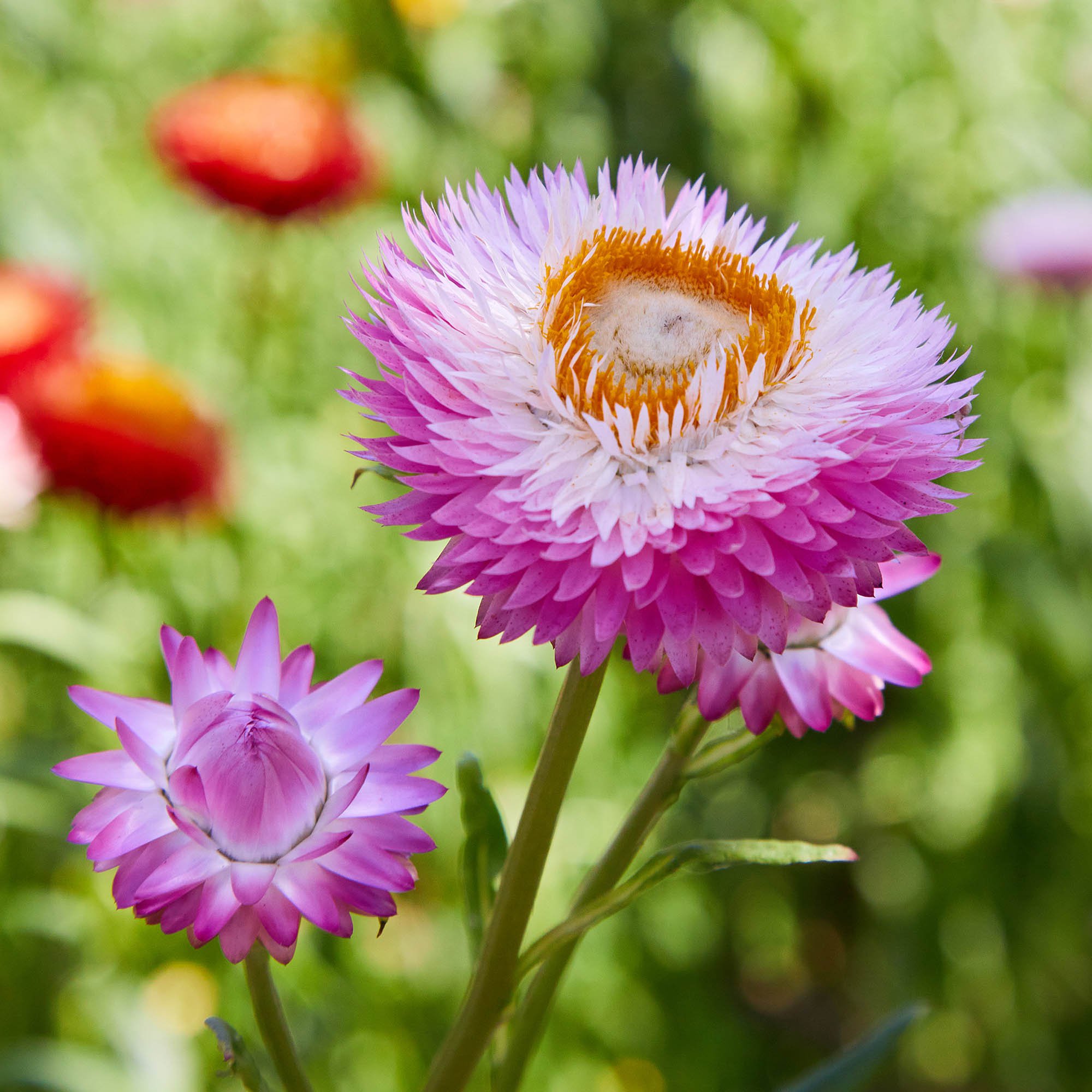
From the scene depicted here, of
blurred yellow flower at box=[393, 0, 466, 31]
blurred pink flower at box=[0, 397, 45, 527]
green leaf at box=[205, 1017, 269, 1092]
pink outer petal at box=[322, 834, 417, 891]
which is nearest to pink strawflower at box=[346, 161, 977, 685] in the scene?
pink outer petal at box=[322, 834, 417, 891]

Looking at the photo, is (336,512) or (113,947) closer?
(113,947)

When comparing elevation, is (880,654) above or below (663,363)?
below

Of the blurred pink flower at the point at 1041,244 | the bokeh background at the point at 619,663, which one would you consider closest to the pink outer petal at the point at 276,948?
the bokeh background at the point at 619,663

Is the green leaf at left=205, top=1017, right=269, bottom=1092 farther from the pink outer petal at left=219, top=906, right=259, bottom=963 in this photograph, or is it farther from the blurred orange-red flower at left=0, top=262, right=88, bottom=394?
the blurred orange-red flower at left=0, top=262, right=88, bottom=394

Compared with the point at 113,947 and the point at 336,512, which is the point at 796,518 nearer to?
the point at 113,947

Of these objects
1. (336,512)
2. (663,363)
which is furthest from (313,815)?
(336,512)
